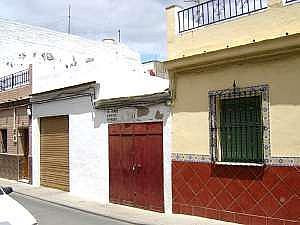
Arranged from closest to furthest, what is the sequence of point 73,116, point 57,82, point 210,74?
1. point 210,74
2. point 73,116
3. point 57,82

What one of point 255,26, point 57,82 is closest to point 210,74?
point 255,26

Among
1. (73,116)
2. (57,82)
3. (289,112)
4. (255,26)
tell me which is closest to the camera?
(289,112)

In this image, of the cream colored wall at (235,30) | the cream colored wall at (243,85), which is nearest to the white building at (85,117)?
the cream colored wall at (243,85)

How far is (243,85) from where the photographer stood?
30.7 feet

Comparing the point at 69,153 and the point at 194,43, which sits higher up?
the point at 194,43

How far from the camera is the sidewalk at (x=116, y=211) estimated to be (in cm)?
1008

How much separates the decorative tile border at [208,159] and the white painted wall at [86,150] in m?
3.35

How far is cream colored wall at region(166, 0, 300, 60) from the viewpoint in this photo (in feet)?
28.2

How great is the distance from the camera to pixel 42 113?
684 inches

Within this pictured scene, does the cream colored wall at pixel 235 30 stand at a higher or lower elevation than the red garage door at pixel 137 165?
higher

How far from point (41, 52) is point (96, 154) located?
1319 cm

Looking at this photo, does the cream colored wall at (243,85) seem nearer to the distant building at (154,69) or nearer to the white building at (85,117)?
the white building at (85,117)

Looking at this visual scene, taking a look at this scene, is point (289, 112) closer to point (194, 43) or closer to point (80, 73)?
point (194, 43)

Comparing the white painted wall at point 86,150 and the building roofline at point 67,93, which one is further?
the building roofline at point 67,93
